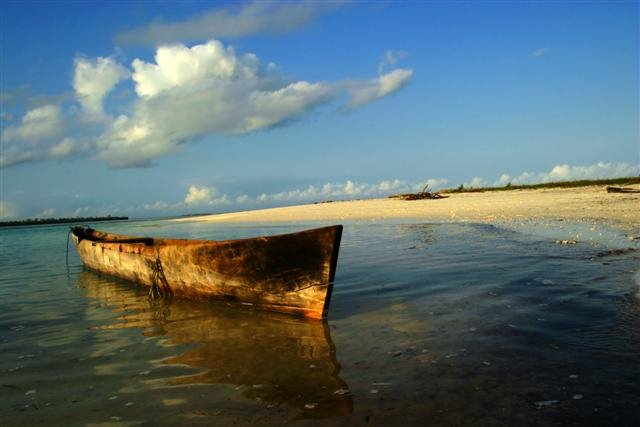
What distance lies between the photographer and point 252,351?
482 centimetres

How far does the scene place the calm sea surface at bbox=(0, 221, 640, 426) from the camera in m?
3.26

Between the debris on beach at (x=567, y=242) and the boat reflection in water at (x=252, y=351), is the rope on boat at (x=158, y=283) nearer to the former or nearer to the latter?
the boat reflection in water at (x=252, y=351)

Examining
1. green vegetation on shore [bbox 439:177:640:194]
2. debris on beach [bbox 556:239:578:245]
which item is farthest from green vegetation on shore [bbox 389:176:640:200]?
debris on beach [bbox 556:239:578:245]

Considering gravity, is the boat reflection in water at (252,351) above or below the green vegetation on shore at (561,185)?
below

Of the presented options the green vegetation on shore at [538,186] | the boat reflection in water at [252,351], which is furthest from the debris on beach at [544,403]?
the green vegetation on shore at [538,186]

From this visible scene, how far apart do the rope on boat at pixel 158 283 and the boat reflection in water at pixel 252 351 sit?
402 millimetres

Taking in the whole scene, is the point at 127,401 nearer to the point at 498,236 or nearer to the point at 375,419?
the point at 375,419

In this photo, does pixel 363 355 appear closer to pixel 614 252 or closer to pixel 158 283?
pixel 158 283

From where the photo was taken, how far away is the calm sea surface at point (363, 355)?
3264 mm

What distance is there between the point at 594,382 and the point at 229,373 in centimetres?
311

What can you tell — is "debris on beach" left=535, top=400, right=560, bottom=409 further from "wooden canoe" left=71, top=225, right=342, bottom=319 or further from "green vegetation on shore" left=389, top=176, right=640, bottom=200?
"green vegetation on shore" left=389, top=176, right=640, bottom=200

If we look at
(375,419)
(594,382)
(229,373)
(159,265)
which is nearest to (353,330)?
(229,373)

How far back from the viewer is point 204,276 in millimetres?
7305

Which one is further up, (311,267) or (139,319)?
(311,267)
